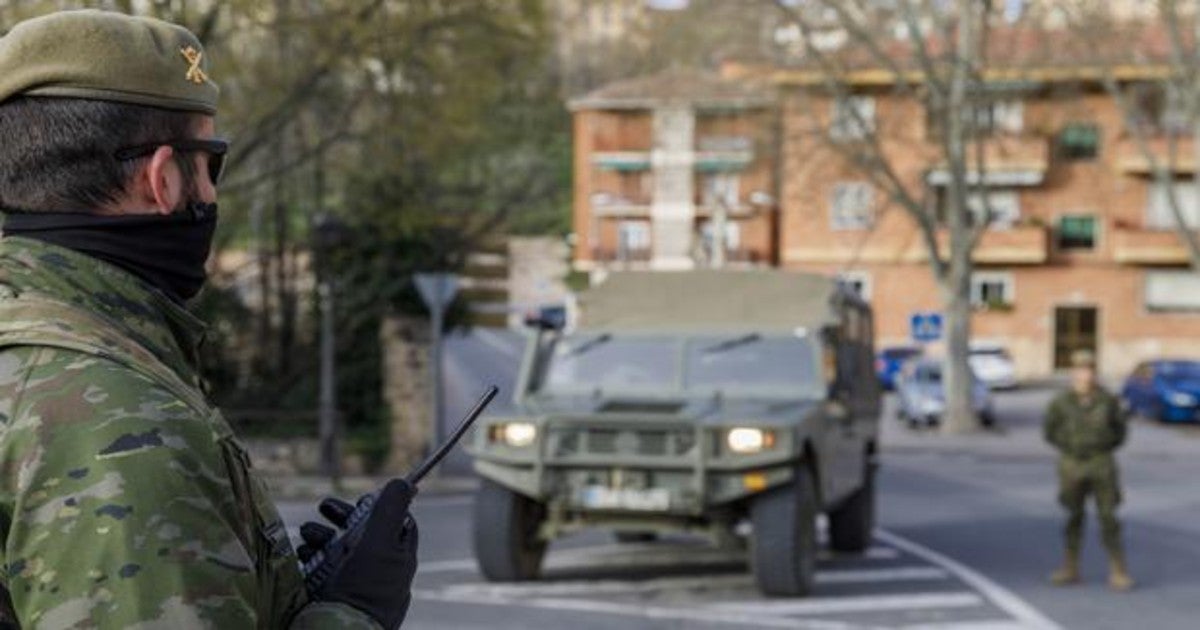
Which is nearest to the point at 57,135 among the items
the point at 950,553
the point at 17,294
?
the point at 17,294

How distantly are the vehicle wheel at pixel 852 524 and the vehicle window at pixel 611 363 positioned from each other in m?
2.19

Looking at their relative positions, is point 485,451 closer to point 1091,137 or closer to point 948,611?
point 948,611

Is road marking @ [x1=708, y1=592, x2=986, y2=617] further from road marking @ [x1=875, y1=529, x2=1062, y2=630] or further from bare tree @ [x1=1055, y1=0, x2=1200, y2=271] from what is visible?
bare tree @ [x1=1055, y1=0, x2=1200, y2=271]

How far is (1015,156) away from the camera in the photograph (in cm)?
5606

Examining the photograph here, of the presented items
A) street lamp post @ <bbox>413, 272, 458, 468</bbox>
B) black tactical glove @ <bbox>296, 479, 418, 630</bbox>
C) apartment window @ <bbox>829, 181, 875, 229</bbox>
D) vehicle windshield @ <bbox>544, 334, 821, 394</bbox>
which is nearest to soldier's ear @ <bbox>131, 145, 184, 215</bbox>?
black tactical glove @ <bbox>296, 479, 418, 630</bbox>

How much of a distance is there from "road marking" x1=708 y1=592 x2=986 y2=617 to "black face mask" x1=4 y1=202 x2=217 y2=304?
902 cm

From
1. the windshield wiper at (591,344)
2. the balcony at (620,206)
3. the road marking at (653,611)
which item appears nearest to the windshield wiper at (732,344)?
the windshield wiper at (591,344)

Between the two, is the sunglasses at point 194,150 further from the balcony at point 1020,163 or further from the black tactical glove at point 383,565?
the balcony at point 1020,163

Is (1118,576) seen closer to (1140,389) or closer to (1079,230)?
(1140,389)

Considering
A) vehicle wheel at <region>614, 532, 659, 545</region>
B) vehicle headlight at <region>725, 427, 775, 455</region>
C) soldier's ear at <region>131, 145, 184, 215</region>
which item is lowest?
vehicle wheel at <region>614, 532, 659, 545</region>

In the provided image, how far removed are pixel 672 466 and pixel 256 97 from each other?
9.94 metres

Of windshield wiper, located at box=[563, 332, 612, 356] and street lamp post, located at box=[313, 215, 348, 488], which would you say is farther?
street lamp post, located at box=[313, 215, 348, 488]

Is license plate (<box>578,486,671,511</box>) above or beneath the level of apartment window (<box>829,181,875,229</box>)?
beneath

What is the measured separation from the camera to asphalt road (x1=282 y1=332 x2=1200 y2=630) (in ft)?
35.4
